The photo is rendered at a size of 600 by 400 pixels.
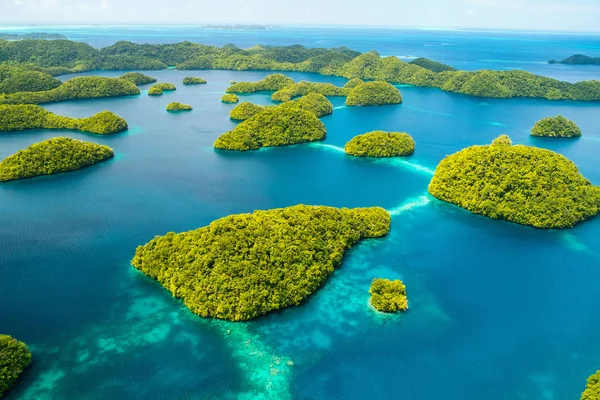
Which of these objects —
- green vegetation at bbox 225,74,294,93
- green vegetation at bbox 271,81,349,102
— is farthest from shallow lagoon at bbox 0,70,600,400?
green vegetation at bbox 225,74,294,93

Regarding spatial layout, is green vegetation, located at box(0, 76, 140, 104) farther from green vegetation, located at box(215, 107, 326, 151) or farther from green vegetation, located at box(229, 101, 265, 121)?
green vegetation, located at box(215, 107, 326, 151)

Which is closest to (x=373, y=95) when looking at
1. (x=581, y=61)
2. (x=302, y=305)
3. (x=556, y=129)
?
(x=556, y=129)

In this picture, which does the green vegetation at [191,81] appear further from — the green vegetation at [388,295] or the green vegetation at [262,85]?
the green vegetation at [388,295]

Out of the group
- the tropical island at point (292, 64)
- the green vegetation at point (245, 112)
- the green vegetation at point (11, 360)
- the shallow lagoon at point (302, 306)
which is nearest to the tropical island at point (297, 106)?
the green vegetation at point (245, 112)

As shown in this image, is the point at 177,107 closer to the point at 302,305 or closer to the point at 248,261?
the point at 248,261

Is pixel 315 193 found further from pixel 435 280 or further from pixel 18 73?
pixel 18 73

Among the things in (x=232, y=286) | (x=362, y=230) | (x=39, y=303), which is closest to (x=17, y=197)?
(x=39, y=303)
